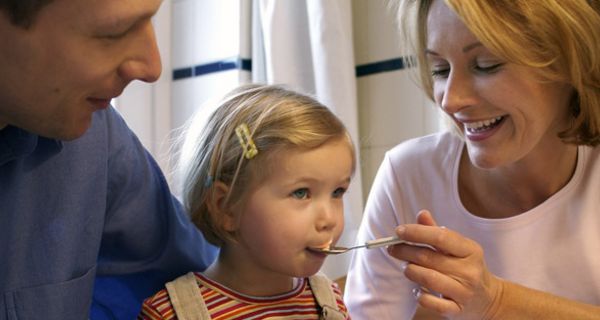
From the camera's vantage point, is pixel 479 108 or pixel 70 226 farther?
pixel 479 108

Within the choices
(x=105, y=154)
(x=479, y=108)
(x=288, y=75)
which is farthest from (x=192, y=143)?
(x=288, y=75)

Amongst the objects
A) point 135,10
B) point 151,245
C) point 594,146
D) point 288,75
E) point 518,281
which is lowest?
point 518,281

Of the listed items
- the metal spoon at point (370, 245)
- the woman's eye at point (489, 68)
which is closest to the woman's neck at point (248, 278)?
the metal spoon at point (370, 245)

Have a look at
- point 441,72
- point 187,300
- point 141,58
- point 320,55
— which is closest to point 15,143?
point 141,58

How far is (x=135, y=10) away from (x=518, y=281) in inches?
34.0

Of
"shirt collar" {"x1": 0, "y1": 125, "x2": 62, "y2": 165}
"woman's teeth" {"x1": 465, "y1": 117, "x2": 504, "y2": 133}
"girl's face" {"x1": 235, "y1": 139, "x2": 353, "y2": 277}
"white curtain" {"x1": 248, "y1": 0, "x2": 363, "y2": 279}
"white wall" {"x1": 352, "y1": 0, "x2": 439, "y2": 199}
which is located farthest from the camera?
"white wall" {"x1": 352, "y1": 0, "x2": 439, "y2": 199}

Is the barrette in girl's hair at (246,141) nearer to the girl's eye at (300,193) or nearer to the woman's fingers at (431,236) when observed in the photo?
the girl's eye at (300,193)

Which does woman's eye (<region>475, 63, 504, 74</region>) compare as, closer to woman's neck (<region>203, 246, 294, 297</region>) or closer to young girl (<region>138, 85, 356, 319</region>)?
young girl (<region>138, 85, 356, 319</region>)

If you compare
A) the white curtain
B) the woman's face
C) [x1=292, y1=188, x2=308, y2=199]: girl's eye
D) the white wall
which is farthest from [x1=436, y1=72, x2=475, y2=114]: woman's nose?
the white wall

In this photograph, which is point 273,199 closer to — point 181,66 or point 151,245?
point 151,245

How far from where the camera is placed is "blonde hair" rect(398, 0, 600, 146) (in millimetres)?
1002

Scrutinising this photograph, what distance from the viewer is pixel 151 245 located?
3.62 feet

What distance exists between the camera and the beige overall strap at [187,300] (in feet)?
3.22

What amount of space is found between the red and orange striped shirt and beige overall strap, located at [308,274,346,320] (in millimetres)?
18
